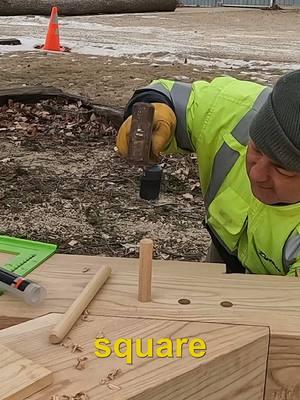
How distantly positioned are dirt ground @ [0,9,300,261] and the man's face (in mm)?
1755

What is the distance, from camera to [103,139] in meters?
5.47

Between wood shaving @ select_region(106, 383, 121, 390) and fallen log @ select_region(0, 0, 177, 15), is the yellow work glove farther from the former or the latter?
fallen log @ select_region(0, 0, 177, 15)

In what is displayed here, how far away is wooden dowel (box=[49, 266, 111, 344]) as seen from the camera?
1367 mm

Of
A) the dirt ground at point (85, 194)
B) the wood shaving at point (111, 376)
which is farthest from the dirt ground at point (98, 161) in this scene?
the wood shaving at point (111, 376)

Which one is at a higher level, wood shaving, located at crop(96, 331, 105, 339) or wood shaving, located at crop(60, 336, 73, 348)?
wood shaving, located at crop(60, 336, 73, 348)

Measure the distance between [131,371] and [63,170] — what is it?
11.8ft

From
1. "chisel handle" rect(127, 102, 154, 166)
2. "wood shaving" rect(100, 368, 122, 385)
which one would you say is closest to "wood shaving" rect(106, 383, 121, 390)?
"wood shaving" rect(100, 368, 122, 385)

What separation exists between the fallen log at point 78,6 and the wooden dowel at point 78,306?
255 cm

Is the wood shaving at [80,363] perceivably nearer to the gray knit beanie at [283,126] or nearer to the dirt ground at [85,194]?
the gray knit beanie at [283,126]

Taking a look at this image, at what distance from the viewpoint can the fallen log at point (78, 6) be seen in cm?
389

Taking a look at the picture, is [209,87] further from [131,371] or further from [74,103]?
[74,103]

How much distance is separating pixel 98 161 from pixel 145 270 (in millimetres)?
3491
